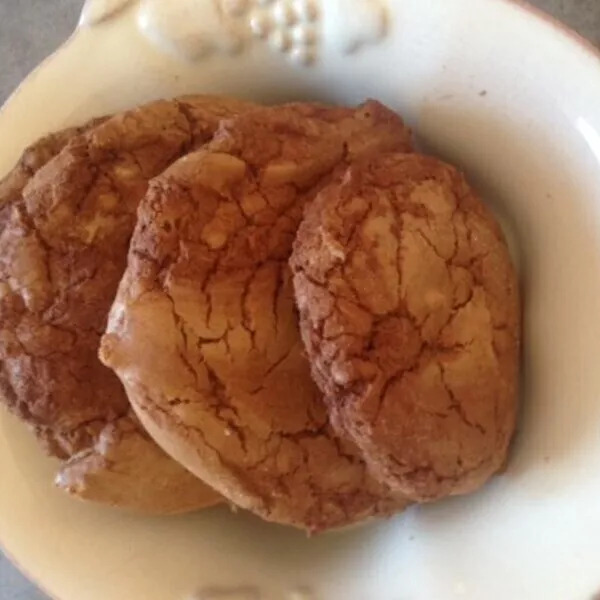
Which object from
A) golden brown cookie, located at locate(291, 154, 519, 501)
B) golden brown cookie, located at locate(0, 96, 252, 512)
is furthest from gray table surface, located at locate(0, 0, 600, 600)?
golden brown cookie, located at locate(291, 154, 519, 501)

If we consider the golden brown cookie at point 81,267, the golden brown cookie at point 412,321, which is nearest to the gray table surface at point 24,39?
the golden brown cookie at point 81,267

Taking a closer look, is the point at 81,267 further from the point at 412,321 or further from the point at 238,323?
the point at 412,321

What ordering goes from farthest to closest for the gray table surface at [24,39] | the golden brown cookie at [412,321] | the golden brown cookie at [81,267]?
the gray table surface at [24,39] < the golden brown cookie at [81,267] < the golden brown cookie at [412,321]

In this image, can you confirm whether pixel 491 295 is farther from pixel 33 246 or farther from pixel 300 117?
pixel 33 246

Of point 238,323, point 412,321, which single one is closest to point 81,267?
point 238,323

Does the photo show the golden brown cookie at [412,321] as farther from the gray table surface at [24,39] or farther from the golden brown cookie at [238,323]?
the gray table surface at [24,39]
